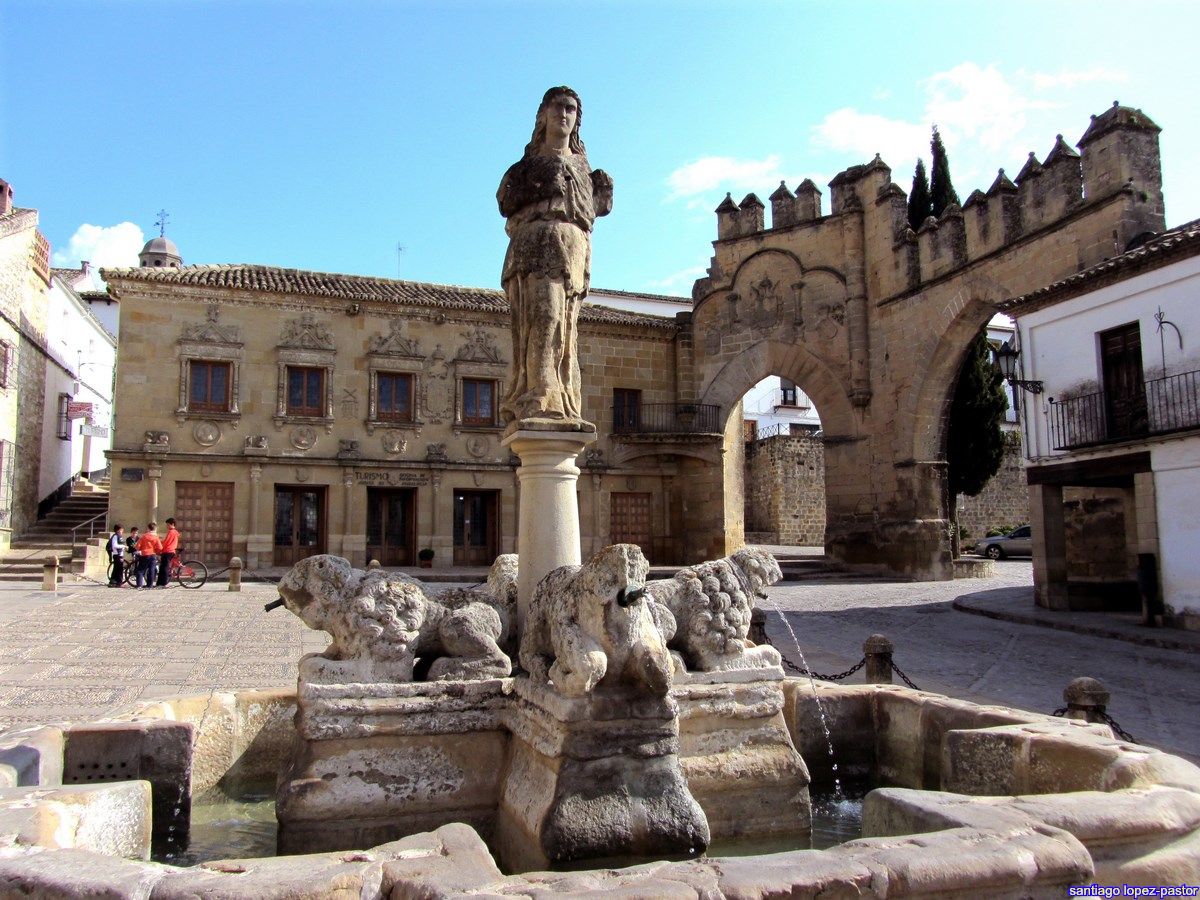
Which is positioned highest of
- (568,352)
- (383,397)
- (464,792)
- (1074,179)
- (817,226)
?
(817,226)

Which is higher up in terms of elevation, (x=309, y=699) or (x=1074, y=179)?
(x=1074, y=179)

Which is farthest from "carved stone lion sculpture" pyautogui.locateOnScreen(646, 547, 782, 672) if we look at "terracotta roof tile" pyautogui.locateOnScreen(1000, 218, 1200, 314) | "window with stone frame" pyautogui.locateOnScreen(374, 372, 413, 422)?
"window with stone frame" pyautogui.locateOnScreen(374, 372, 413, 422)

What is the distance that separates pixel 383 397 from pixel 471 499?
3.45 meters

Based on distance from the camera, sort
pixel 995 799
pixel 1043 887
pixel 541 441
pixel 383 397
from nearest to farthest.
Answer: pixel 1043 887 → pixel 995 799 → pixel 541 441 → pixel 383 397

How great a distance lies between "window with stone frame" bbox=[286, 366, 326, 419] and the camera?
71.0ft

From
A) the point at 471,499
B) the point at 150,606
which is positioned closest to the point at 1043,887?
the point at 150,606

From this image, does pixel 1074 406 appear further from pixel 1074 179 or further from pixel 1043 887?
pixel 1043 887

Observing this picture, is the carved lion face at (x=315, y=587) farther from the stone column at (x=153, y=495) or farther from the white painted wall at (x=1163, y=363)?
the stone column at (x=153, y=495)

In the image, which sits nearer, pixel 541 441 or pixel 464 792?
pixel 464 792

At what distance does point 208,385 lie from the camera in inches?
829

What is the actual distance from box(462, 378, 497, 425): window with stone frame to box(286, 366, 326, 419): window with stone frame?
3.56 m

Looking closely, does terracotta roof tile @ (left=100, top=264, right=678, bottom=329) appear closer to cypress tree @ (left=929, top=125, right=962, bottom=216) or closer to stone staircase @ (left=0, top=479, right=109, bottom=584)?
stone staircase @ (left=0, top=479, right=109, bottom=584)

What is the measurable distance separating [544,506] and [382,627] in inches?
45.0

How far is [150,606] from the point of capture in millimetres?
13359
